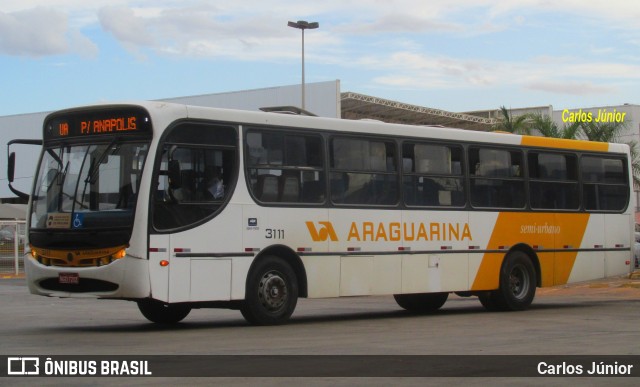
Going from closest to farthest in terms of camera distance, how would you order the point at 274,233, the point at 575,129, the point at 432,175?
the point at 274,233, the point at 432,175, the point at 575,129

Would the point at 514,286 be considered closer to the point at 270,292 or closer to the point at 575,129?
the point at 270,292

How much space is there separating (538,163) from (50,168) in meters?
9.43

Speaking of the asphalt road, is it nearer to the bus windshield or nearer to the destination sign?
the bus windshield

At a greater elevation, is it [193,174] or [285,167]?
[285,167]

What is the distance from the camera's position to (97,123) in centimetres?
1562

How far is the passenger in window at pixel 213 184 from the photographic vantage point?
15.6 m

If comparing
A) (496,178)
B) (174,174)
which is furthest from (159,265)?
(496,178)

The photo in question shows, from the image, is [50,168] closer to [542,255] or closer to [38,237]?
[38,237]

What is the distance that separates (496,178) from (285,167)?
5161mm

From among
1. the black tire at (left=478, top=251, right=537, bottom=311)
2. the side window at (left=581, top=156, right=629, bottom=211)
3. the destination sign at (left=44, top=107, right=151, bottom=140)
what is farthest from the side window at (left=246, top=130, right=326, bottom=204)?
the side window at (left=581, top=156, right=629, bottom=211)

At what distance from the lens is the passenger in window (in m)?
15.6

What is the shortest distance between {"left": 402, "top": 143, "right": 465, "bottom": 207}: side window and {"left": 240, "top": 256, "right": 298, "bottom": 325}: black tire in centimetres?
299

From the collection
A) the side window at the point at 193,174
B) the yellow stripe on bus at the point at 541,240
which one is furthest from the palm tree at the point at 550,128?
the side window at the point at 193,174

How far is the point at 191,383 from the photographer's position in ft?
31.2
